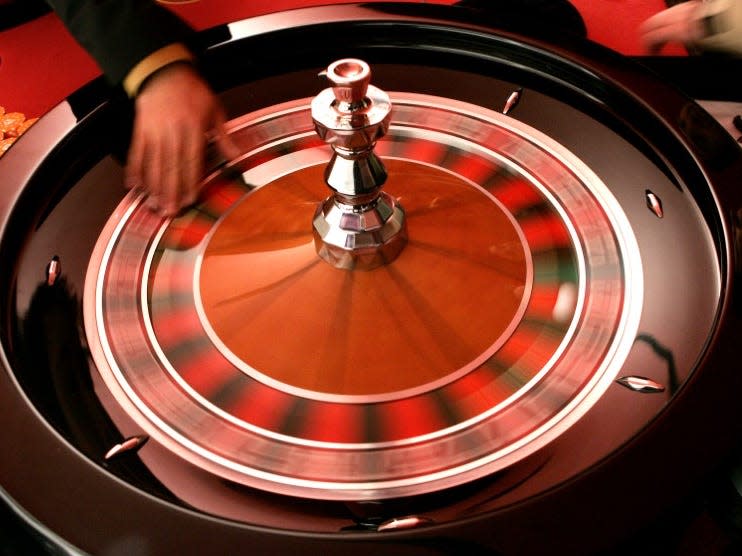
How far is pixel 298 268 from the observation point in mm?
962

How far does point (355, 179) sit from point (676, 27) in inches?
30.2

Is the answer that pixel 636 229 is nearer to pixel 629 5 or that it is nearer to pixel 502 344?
pixel 502 344

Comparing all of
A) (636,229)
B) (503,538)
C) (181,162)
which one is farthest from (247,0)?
(503,538)

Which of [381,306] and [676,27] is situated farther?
[676,27]

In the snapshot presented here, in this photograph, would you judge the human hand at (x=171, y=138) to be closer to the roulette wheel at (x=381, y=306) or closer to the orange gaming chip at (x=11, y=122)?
the roulette wheel at (x=381, y=306)

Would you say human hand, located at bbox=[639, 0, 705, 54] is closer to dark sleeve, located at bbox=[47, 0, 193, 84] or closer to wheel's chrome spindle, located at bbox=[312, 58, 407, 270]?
wheel's chrome spindle, located at bbox=[312, 58, 407, 270]

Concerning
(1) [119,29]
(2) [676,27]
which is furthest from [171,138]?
(2) [676,27]

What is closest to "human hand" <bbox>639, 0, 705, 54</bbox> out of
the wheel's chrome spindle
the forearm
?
the forearm

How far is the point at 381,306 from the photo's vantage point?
91cm

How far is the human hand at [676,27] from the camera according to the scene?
51.3 inches

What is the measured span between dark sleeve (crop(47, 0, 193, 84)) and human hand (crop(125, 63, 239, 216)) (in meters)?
0.05

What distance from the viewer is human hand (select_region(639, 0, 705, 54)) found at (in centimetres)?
130

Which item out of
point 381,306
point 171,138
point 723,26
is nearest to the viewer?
point 381,306

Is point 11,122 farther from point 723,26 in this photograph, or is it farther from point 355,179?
point 723,26
